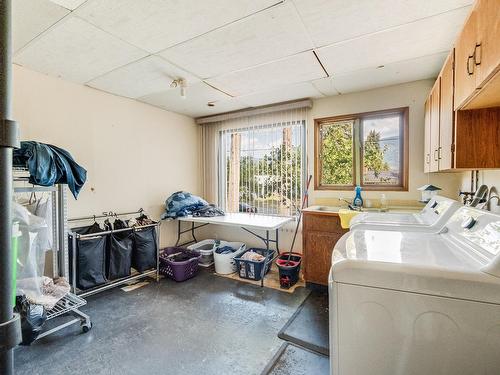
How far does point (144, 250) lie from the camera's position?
2916mm

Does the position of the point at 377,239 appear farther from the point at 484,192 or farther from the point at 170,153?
the point at 170,153

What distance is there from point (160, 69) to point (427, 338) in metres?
2.73

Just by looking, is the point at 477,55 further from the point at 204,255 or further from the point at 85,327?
the point at 204,255

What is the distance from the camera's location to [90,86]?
2.83 metres

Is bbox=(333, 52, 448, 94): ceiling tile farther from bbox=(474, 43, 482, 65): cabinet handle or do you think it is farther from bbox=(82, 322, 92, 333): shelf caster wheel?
bbox=(82, 322, 92, 333): shelf caster wheel

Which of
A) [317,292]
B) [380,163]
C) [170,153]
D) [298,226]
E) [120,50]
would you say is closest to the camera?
[120,50]

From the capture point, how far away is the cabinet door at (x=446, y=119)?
160 cm

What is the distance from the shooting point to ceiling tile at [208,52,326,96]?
2309 mm

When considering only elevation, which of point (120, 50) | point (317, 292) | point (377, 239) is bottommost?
point (317, 292)

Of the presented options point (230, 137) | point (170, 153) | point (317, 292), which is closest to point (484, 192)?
point (317, 292)

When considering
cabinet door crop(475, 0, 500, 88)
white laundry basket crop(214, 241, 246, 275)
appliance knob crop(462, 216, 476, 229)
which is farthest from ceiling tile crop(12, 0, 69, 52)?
white laundry basket crop(214, 241, 246, 275)

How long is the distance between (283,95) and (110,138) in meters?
2.20

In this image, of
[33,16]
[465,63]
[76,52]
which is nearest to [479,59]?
[465,63]

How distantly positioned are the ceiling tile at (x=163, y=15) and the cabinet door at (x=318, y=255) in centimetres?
219
